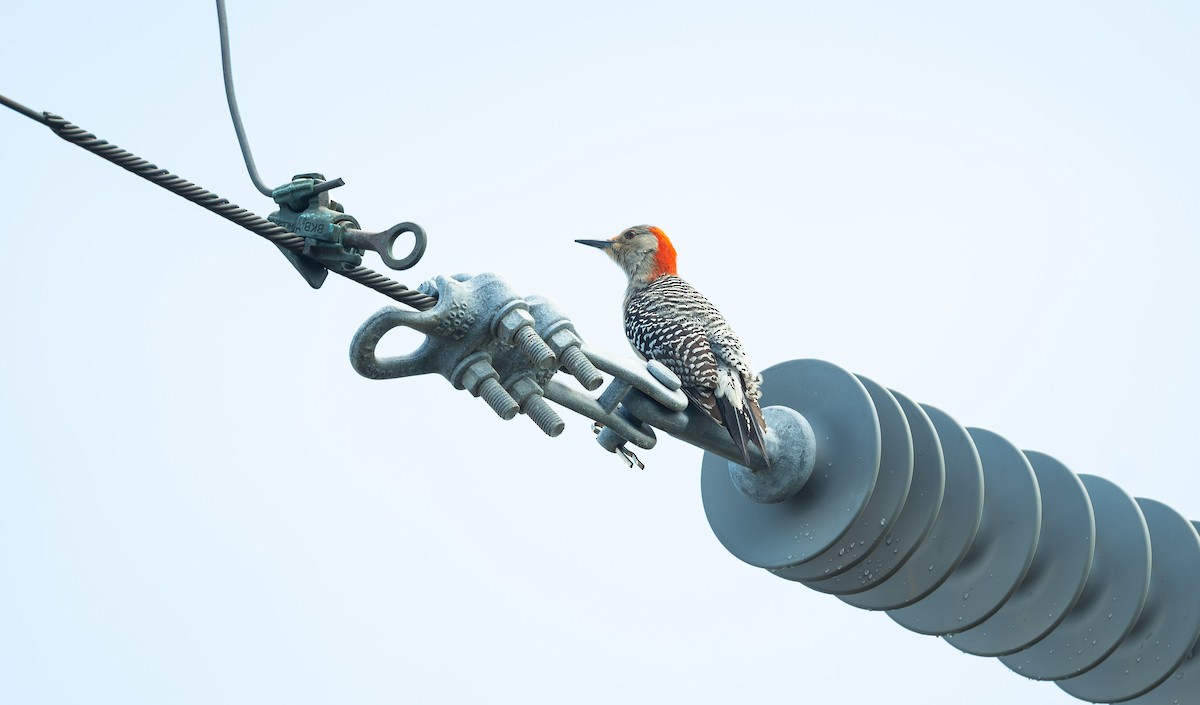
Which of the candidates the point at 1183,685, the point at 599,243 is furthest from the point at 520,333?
the point at 599,243

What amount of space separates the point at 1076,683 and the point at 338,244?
4.01m

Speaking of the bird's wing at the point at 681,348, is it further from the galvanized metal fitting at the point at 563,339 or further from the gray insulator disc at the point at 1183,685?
the gray insulator disc at the point at 1183,685

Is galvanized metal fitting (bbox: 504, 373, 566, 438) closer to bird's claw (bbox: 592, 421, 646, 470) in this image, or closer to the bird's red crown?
bird's claw (bbox: 592, 421, 646, 470)

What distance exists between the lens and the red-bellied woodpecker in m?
5.61

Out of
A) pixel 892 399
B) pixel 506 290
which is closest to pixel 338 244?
pixel 506 290

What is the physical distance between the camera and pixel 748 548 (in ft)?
17.8

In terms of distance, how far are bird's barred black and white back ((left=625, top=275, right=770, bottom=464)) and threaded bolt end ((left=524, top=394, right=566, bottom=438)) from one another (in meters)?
1.31

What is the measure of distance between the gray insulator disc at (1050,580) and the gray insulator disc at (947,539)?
31cm

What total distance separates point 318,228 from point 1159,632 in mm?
4163

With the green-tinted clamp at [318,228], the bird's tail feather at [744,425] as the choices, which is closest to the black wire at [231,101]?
the green-tinted clamp at [318,228]

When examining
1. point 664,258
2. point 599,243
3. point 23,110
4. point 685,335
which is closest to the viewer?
point 23,110

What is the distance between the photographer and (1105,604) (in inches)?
234

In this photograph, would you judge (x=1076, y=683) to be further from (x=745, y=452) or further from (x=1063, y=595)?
(x=745, y=452)

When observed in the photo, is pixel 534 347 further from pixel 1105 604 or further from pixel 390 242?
pixel 1105 604
